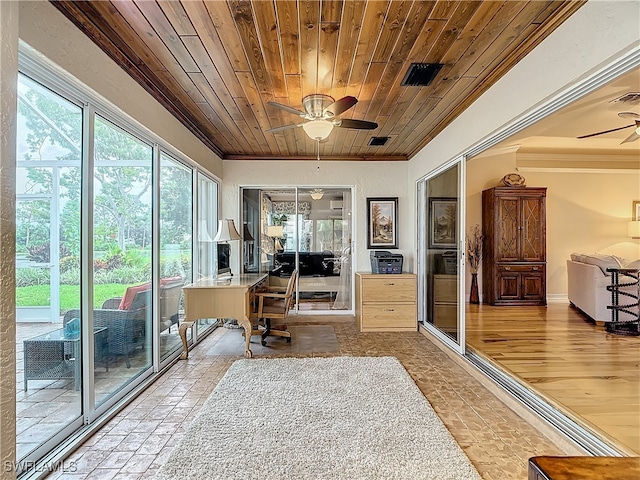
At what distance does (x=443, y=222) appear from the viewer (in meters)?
4.41

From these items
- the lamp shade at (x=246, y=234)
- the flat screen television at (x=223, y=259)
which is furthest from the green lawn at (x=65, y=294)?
the lamp shade at (x=246, y=234)

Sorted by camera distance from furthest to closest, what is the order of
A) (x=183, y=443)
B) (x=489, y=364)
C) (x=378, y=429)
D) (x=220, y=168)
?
(x=220, y=168) → (x=489, y=364) → (x=378, y=429) → (x=183, y=443)

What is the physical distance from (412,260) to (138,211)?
13.1 ft

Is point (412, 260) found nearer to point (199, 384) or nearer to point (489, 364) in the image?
point (489, 364)

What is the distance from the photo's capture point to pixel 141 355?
10.3 ft

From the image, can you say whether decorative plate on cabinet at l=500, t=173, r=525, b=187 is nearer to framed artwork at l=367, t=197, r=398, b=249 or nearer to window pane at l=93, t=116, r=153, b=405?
framed artwork at l=367, t=197, r=398, b=249

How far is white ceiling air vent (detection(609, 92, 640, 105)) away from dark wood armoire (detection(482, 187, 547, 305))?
8.58 ft

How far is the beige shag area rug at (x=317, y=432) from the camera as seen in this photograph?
1.89 meters

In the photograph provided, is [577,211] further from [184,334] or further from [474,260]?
[184,334]

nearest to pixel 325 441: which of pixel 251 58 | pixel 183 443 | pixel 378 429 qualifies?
pixel 378 429

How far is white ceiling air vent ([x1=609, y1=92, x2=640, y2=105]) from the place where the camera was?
3.31 metres

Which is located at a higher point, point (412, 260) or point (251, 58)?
point (251, 58)

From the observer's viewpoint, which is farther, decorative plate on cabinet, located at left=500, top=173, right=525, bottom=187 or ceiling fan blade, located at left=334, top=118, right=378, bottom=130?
decorative plate on cabinet, located at left=500, top=173, right=525, bottom=187

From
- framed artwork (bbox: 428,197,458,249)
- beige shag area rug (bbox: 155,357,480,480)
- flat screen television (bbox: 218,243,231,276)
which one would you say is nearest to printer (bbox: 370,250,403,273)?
framed artwork (bbox: 428,197,458,249)
